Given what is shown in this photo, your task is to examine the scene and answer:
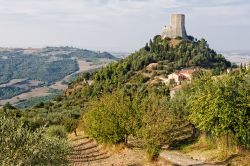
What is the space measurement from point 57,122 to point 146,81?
205 ft

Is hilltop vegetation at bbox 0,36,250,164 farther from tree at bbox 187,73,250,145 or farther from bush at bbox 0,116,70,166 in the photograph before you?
bush at bbox 0,116,70,166

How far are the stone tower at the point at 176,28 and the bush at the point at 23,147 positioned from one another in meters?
142

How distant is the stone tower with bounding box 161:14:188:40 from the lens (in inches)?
6368

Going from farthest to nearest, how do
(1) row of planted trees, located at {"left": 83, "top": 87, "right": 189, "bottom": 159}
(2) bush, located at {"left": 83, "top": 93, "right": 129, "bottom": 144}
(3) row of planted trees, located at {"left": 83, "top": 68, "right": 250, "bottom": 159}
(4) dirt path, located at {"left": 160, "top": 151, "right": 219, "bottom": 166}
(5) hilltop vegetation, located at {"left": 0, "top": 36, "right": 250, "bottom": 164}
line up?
1. (2) bush, located at {"left": 83, "top": 93, "right": 129, "bottom": 144}
2. (1) row of planted trees, located at {"left": 83, "top": 87, "right": 189, "bottom": 159}
3. (4) dirt path, located at {"left": 160, "top": 151, "right": 219, "bottom": 166}
4. (5) hilltop vegetation, located at {"left": 0, "top": 36, "right": 250, "bottom": 164}
5. (3) row of planted trees, located at {"left": 83, "top": 68, "right": 250, "bottom": 159}

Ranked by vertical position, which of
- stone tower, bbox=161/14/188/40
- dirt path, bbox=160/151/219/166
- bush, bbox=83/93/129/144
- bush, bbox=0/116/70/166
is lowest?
dirt path, bbox=160/151/219/166

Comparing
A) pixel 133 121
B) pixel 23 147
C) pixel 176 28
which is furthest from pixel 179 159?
pixel 176 28

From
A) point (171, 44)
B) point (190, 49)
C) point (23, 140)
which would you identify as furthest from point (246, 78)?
point (171, 44)

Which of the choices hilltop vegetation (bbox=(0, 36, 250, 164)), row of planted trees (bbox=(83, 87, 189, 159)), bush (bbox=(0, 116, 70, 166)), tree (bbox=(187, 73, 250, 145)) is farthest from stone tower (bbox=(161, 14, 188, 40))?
bush (bbox=(0, 116, 70, 166))

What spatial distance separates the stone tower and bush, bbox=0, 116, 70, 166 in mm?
142274

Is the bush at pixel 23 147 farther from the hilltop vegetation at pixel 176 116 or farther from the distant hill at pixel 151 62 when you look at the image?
the distant hill at pixel 151 62

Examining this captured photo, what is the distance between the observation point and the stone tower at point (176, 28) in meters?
162

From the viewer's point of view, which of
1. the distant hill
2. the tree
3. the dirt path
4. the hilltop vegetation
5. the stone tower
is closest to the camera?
the tree

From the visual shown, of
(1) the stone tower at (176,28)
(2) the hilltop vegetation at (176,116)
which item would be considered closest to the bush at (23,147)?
(2) the hilltop vegetation at (176,116)

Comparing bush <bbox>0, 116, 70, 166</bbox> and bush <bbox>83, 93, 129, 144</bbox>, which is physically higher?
bush <bbox>0, 116, 70, 166</bbox>
